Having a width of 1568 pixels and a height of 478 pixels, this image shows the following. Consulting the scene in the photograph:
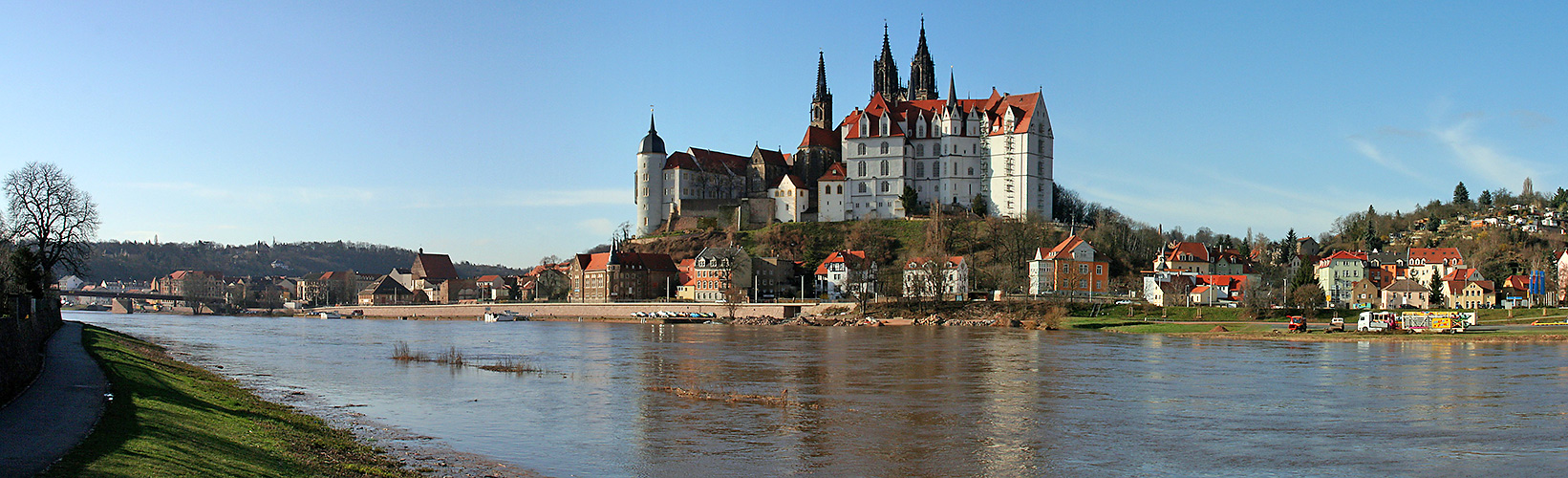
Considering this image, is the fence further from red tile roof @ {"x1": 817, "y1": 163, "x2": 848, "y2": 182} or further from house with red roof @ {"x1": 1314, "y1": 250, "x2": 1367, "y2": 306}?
house with red roof @ {"x1": 1314, "y1": 250, "x2": 1367, "y2": 306}

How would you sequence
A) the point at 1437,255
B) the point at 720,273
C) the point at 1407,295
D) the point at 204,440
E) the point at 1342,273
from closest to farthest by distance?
the point at 204,440, the point at 1407,295, the point at 1342,273, the point at 1437,255, the point at 720,273

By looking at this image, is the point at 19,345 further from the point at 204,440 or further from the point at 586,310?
the point at 586,310

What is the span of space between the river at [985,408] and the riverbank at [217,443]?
2.10 meters

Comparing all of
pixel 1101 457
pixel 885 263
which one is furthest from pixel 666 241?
pixel 1101 457

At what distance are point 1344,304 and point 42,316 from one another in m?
85.0

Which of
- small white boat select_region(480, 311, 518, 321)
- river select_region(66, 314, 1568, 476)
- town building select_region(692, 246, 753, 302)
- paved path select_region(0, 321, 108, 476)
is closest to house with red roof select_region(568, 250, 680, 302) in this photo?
town building select_region(692, 246, 753, 302)

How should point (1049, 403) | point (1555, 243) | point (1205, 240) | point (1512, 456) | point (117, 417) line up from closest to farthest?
1. point (117, 417)
2. point (1512, 456)
3. point (1049, 403)
4. point (1555, 243)
5. point (1205, 240)

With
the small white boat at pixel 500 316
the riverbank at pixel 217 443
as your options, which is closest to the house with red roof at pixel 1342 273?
the small white boat at pixel 500 316

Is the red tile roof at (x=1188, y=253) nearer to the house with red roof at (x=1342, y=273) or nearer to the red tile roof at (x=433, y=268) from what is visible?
the house with red roof at (x=1342, y=273)

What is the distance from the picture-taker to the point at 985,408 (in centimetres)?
2769

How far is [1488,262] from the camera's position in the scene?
101 metres

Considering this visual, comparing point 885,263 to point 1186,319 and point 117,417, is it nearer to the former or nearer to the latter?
point 1186,319

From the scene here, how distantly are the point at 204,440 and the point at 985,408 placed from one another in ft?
55.1

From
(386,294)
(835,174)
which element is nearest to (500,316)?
(835,174)
